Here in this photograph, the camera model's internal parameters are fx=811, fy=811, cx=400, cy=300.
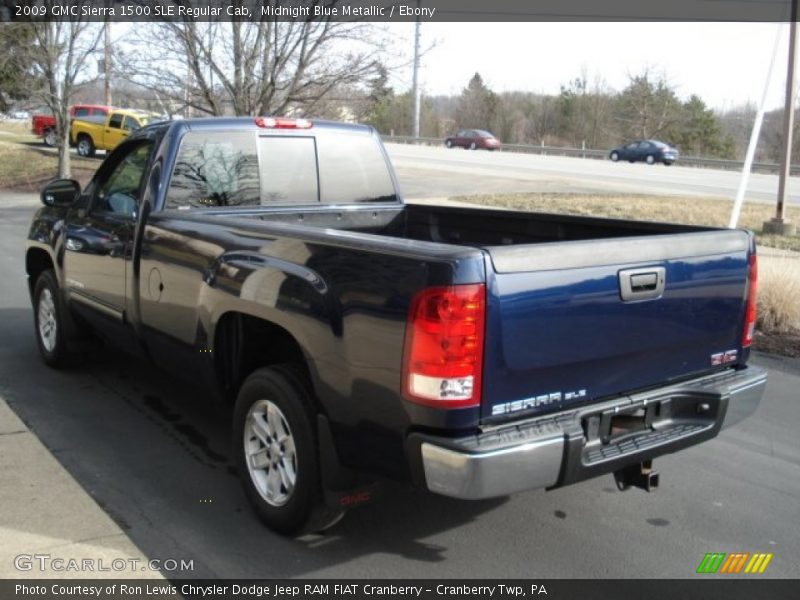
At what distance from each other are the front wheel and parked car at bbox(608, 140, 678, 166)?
3013 centimetres

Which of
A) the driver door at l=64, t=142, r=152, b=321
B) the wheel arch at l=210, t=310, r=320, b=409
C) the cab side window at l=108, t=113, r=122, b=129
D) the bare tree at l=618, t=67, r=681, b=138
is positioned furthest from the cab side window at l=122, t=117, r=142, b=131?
the bare tree at l=618, t=67, r=681, b=138

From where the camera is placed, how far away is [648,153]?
153 ft

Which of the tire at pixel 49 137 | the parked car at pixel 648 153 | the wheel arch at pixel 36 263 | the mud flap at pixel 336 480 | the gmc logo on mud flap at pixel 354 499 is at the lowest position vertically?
the gmc logo on mud flap at pixel 354 499

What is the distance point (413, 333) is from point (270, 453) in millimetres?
1207

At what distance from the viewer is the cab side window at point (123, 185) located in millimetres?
5043

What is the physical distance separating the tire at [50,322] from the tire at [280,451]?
2.71 metres

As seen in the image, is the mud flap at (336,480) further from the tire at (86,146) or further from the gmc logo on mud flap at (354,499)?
the tire at (86,146)

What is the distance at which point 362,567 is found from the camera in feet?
11.5

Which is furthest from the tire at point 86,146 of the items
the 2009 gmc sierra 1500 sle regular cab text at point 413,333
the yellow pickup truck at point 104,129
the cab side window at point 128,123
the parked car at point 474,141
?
the parked car at point 474,141

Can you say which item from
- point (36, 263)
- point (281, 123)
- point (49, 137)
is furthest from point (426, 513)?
→ point (49, 137)

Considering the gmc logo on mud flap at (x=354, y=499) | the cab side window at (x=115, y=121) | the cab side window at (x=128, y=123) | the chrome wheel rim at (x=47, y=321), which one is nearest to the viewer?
the gmc logo on mud flap at (x=354, y=499)

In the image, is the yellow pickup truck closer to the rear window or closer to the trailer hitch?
the rear window

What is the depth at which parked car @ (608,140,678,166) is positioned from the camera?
45.9 m

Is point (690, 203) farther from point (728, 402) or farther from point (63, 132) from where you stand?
point (728, 402)
